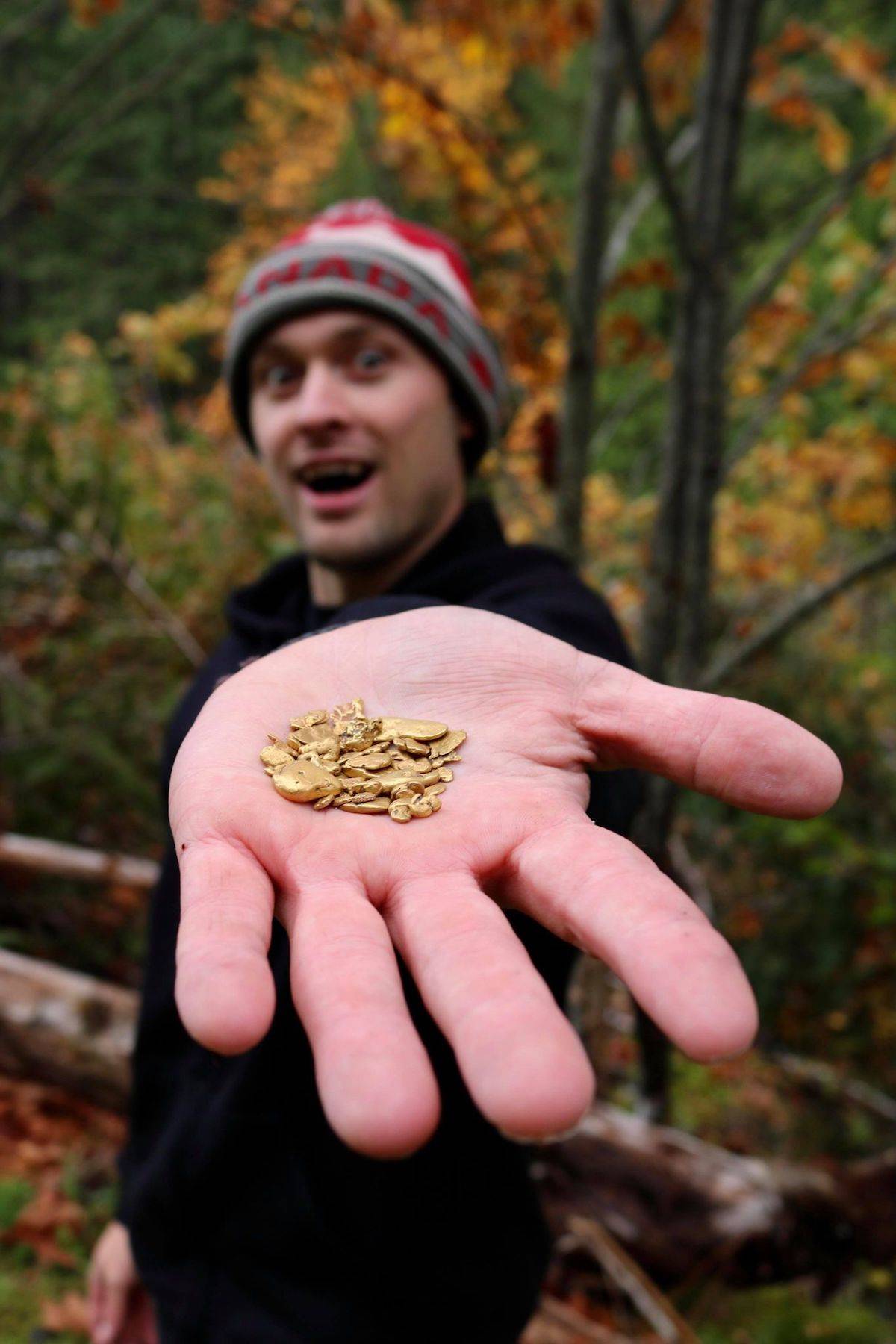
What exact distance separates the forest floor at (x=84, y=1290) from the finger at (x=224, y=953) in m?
2.06

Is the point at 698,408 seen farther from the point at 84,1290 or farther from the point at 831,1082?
the point at 84,1290

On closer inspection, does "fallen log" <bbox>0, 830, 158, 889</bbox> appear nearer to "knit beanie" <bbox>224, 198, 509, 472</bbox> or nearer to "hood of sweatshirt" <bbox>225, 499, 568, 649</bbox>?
"hood of sweatshirt" <bbox>225, 499, 568, 649</bbox>

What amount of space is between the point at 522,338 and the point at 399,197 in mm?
605

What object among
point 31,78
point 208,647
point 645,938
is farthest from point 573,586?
point 31,78

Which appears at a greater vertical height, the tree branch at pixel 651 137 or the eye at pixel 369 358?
the tree branch at pixel 651 137

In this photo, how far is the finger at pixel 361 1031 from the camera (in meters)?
0.62

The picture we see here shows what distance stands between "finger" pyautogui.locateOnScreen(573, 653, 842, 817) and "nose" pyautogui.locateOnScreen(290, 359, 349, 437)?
101cm

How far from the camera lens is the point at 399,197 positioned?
2727 mm

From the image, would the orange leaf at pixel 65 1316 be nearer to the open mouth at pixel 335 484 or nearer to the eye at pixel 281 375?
the open mouth at pixel 335 484

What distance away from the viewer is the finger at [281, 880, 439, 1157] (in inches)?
24.6

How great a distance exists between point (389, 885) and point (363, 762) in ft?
0.59

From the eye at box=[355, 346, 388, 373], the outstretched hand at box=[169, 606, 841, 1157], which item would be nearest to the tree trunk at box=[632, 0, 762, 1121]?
the eye at box=[355, 346, 388, 373]

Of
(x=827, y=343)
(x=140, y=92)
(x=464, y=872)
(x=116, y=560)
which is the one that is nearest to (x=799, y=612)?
(x=827, y=343)

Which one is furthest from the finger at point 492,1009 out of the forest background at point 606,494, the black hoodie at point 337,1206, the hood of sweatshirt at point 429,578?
the forest background at point 606,494
